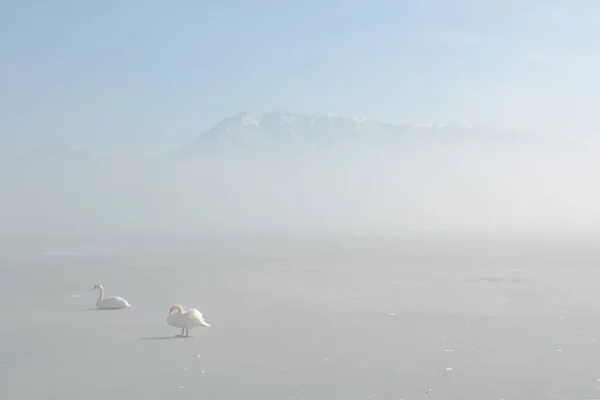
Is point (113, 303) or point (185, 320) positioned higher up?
point (185, 320)

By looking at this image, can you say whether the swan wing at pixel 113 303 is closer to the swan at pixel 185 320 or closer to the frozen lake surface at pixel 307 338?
the frozen lake surface at pixel 307 338

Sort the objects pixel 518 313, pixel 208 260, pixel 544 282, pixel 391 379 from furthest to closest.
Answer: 1. pixel 208 260
2. pixel 544 282
3. pixel 518 313
4. pixel 391 379

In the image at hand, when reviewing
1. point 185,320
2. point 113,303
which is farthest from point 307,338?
point 113,303

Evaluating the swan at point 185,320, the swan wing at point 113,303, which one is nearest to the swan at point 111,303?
the swan wing at point 113,303

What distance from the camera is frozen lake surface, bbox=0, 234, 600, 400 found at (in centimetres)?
937

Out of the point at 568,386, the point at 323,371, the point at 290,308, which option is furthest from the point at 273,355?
the point at 290,308

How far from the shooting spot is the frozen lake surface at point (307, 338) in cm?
937

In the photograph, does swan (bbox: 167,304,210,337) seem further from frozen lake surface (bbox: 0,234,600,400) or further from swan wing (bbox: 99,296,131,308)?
swan wing (bbox: 99,296,131,308)

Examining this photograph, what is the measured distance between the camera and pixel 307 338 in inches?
507

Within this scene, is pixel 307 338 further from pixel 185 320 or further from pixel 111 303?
pixel 111 303

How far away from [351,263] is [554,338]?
19584 millimetres

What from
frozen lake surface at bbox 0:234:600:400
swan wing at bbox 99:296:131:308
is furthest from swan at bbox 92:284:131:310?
frozen lake surface at bbox 0:234:600:400

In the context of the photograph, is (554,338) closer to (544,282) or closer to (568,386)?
(568,386)

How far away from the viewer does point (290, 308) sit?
1697 centimetres
